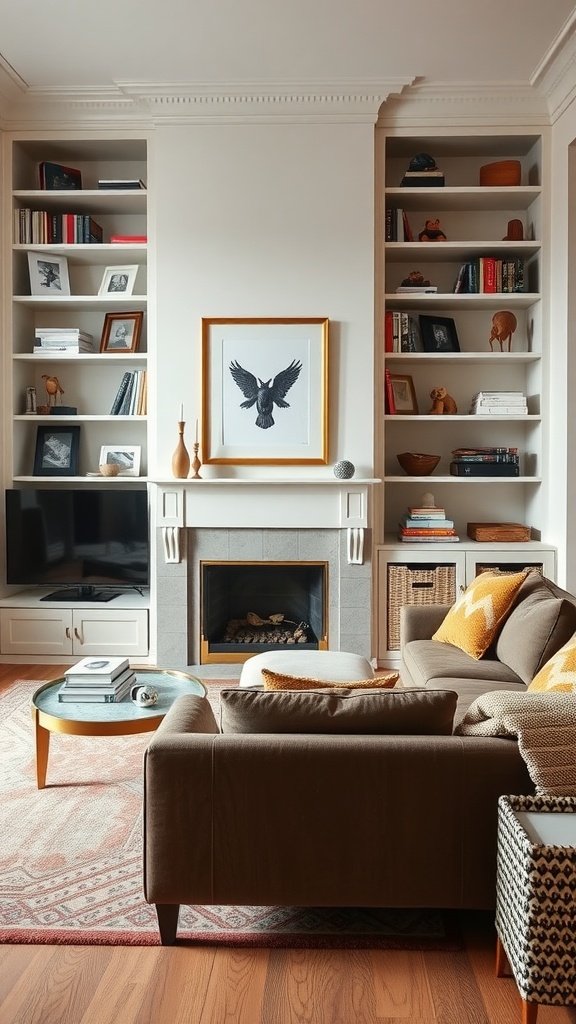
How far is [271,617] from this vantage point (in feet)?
16.4

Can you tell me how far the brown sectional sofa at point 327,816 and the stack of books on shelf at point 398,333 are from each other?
10.8 feet

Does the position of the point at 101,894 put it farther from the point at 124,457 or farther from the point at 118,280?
the point at 118,280

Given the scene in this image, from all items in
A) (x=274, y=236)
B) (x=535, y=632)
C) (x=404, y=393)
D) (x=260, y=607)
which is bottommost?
(x=260, y=607)

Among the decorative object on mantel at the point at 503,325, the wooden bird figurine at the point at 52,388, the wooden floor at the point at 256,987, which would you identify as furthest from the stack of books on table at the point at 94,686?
the decorative object on mantel at the point at 503,325

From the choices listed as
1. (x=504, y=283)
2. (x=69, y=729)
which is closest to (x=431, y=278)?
(x=504, y=283)

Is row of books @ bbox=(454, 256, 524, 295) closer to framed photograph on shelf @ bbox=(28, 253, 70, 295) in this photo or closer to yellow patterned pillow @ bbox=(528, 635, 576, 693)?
framed photograph on shelf @ bbox=(28, 253, 70, 295)

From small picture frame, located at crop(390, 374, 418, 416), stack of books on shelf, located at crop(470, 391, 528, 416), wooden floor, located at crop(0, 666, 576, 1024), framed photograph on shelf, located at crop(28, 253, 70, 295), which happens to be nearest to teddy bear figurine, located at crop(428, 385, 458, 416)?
small picture frame, located at crop(390, 374, 418, 416)

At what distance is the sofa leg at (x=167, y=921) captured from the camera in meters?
2.01

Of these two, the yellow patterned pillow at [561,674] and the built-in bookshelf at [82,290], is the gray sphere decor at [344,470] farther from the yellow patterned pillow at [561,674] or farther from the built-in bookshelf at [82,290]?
the yellow patterned pillow at [561,674]

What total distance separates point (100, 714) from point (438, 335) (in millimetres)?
3321

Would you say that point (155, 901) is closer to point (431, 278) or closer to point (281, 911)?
point (281, 911)

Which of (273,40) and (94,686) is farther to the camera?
(273,40)

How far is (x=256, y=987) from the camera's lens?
6.13 ft

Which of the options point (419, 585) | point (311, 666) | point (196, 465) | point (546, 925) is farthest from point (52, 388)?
point (546, 925)
